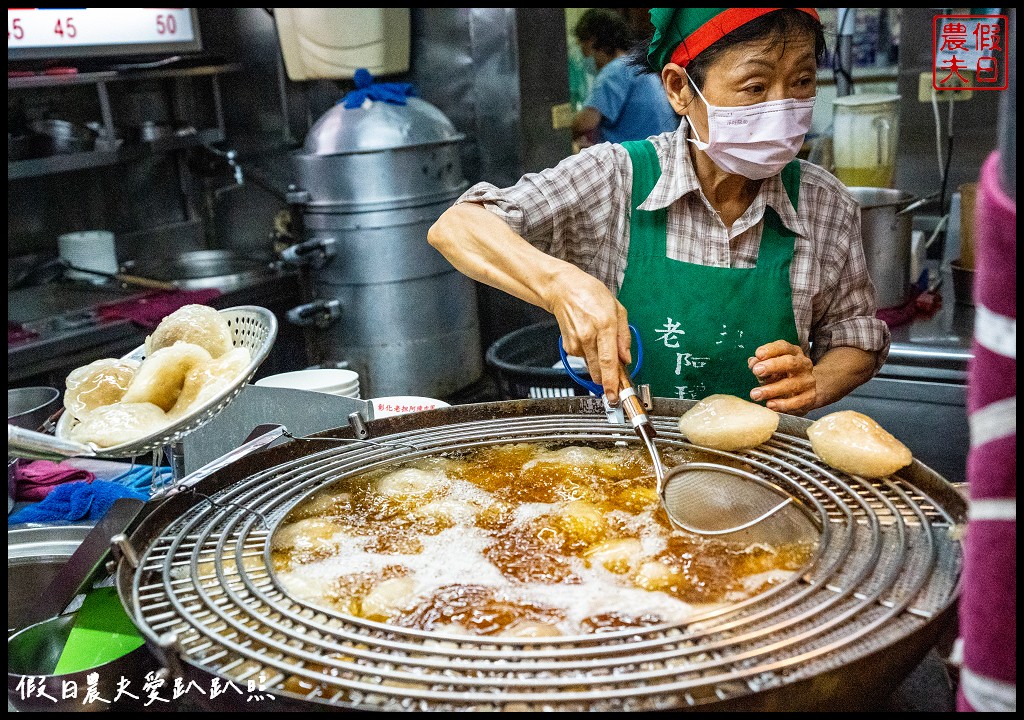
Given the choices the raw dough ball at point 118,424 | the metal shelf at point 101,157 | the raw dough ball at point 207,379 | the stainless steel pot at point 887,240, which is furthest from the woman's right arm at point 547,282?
the metal shelf at point 101,157

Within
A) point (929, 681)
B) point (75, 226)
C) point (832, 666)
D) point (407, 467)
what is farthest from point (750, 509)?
point (75, 226)

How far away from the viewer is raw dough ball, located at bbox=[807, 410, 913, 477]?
159 centimetres

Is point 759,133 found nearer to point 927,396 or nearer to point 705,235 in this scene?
point 705,235

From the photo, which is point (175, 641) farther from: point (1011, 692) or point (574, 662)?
point (1011, 692)

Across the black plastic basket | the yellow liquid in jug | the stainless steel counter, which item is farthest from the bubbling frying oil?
the yellow liquid in jug

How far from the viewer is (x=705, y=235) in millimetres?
2430

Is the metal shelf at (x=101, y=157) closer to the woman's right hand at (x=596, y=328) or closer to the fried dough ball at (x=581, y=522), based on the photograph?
the woman's right hand at (x=596, y=328)

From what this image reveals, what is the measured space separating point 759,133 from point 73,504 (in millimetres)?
1861

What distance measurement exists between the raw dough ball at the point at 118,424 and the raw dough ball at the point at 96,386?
105mm

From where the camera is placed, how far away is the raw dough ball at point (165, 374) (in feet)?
5.19

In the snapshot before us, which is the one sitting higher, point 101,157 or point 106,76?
point 106,76

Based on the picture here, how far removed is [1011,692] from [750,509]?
0.75 meters

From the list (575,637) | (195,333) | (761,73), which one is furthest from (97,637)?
(761,73)

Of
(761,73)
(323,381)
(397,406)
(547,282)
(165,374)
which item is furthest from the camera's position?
(323,381)
